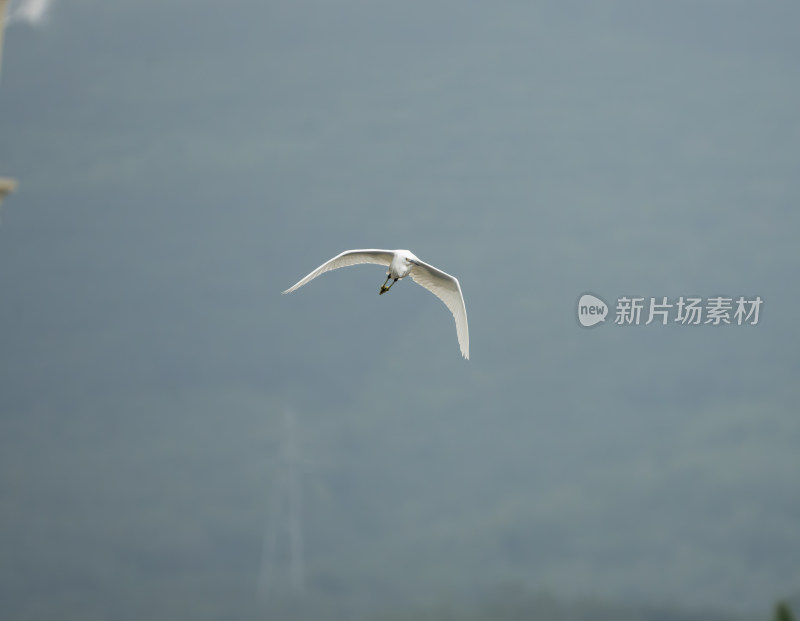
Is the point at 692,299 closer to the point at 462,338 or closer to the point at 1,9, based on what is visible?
the point at 462,338

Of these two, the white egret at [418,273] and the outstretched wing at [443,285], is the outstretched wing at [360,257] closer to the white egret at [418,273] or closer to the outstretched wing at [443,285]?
the white egret at [418,273]

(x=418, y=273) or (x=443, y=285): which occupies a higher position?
(x=418, y=273)

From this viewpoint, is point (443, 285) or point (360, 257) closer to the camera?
point (360, 257)

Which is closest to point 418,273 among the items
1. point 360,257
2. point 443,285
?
point 443,285

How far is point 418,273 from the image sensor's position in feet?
62.8

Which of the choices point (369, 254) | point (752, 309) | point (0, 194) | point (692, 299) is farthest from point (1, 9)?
point (752, 309)

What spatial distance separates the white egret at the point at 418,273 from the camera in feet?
58.9

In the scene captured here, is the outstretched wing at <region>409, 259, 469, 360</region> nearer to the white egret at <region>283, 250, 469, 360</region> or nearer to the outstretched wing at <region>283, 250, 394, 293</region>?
the white egret at <region>283, 250, 469, 360</region>

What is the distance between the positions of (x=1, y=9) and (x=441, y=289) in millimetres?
8679

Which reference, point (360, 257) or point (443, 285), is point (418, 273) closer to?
point (443, 285)

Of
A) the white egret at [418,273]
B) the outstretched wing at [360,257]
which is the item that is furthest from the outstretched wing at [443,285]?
the outstretched wing at [360,257]

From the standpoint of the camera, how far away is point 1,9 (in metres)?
12.9

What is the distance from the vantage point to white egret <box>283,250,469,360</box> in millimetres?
17953

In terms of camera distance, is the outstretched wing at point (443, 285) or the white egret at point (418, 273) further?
the outstretched wing at point (443, 285)
